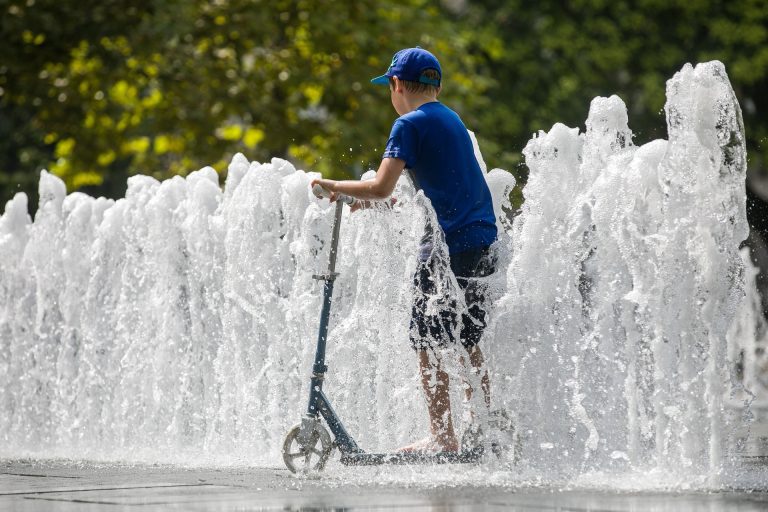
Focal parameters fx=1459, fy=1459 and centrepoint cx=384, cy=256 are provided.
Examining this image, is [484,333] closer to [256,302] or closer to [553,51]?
[256,302]

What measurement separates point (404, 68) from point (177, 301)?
8.21 feet

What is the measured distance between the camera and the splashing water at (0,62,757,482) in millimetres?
5320

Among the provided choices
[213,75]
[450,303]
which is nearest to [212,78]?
[213,75]

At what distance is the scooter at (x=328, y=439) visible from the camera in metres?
5.54

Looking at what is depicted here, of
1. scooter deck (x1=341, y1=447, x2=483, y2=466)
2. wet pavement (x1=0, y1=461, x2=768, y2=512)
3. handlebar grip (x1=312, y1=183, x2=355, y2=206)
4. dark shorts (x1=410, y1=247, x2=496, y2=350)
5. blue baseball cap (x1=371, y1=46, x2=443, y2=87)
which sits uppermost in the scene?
blue baseball cap (x1=371, y1=46, x2=443, y2=87)

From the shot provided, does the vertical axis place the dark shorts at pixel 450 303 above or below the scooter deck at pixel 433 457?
above

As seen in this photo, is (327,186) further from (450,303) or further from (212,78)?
(212,78)

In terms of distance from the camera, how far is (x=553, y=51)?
26.5m

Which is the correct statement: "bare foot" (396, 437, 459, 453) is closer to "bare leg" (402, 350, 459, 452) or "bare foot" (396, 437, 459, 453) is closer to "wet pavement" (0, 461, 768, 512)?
"bare leg" (402, 350, 459, 452)

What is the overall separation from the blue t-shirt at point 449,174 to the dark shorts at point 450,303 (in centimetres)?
7

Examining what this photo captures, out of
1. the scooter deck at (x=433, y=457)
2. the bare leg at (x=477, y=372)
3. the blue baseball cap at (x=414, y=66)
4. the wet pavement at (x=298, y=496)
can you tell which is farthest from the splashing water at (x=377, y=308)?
the wet pavement at (x=298, y=496)

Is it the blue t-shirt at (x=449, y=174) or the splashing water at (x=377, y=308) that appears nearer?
the splashing water at (x=377, y=308)

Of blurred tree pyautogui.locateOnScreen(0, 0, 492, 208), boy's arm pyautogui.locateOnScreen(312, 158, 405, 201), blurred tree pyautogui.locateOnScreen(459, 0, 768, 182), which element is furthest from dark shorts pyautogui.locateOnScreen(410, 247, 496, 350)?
blurred tree pyautogui.locateOnScreen(459, 0, 768, 182)

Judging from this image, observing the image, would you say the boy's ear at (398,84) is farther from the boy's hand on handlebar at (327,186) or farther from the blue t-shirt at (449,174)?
the boy's hand on handlebar at (327,186)
